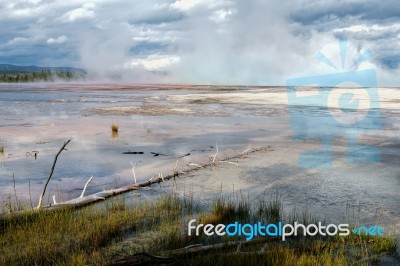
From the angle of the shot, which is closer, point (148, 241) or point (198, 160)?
point (148, 241)

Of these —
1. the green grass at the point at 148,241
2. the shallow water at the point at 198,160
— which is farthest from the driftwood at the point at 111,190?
the shallow water at the point at 198,160

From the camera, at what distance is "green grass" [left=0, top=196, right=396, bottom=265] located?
17.0 ft

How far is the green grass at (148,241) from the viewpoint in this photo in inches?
204

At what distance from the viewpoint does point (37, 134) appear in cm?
1633

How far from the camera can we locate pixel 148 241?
5969 mm

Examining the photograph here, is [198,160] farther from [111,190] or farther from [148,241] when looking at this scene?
[148,241]

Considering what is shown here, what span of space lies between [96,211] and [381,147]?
34.3 feet

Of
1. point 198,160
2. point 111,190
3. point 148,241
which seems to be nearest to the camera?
point 148,241

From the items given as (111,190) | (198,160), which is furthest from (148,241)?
(198,160)

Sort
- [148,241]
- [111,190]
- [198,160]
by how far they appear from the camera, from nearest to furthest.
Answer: [148,241], [111,190], [198,160]

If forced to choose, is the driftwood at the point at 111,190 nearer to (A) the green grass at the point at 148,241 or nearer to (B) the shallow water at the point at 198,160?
(A) the green grass at the point at 148,241

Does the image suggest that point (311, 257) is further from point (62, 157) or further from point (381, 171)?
point (62, 157)

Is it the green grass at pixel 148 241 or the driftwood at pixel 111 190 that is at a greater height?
the driftwood at pixel 111 190

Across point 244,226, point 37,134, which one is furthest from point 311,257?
point 37,134
